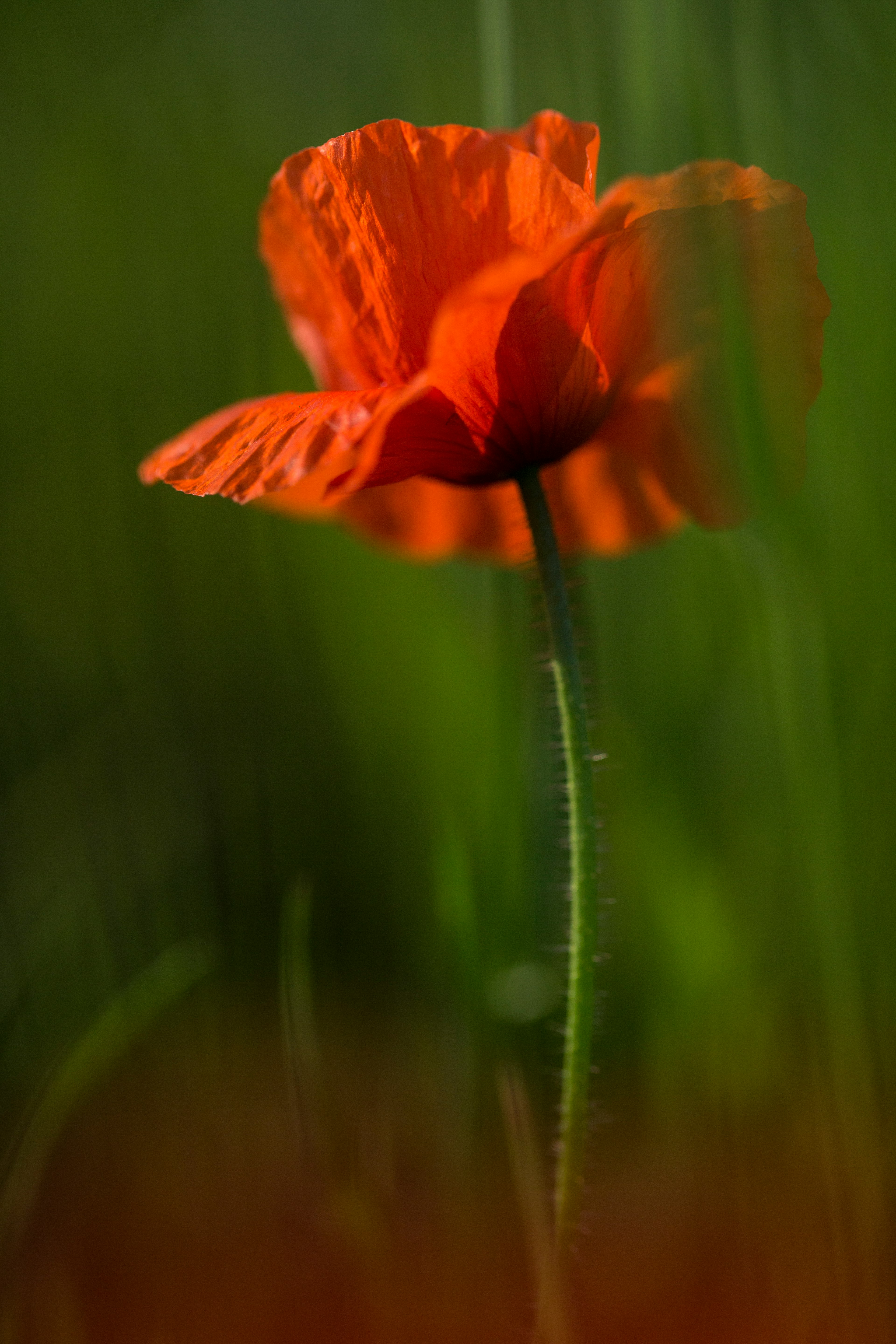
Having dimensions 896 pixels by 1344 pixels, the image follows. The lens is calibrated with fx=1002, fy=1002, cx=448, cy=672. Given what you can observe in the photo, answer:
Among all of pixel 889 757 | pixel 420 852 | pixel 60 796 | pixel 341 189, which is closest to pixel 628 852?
pixel 420 852

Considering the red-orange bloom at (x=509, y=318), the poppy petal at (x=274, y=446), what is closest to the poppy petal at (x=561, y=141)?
the red-orange bloom at (x=509, y=318)

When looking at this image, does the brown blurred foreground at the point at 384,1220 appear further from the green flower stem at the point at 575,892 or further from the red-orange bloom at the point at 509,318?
the red-orange bloom at the point at 509,318

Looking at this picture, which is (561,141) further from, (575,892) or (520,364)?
(575,892)

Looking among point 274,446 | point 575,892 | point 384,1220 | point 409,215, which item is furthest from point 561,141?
point 384,1220

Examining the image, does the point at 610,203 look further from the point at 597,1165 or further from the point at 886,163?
the point at 597,1165

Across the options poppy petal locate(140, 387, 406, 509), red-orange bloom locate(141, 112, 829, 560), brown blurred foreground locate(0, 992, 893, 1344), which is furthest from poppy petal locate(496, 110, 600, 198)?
brown blurred foreground locate(0, 992, 893, 1344)

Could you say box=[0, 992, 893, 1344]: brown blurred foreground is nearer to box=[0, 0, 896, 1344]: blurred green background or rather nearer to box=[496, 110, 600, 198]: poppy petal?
box=[0, 0, 896, 1344]: blurred green background
